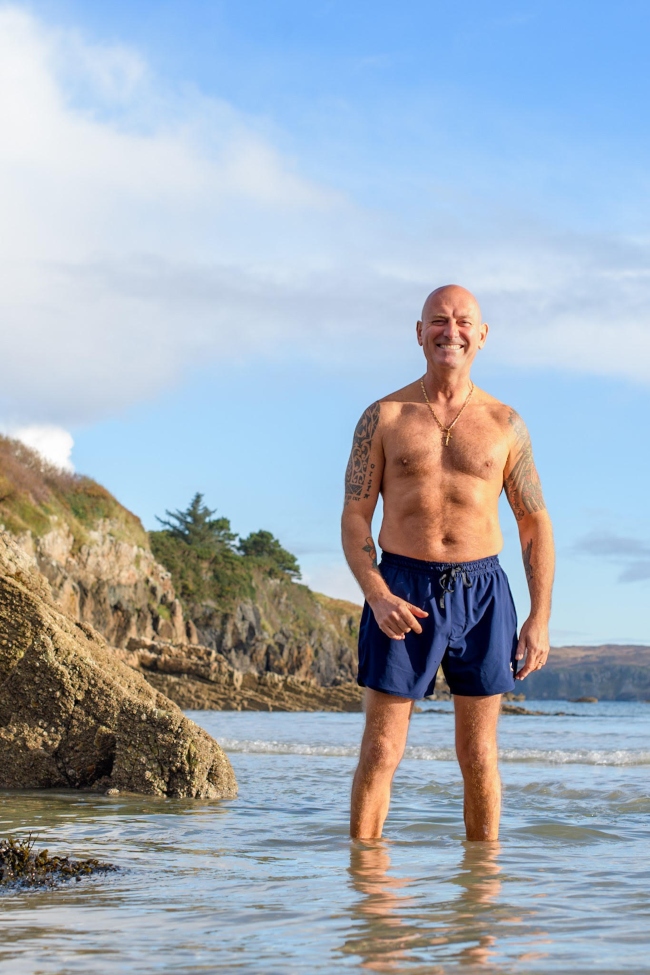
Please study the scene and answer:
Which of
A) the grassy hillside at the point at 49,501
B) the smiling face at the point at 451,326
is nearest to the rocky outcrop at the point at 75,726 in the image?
the smiling face at the point at 451,326

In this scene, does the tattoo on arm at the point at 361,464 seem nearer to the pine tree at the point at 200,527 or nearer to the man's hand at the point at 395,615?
the man's hand at the point at 395,615

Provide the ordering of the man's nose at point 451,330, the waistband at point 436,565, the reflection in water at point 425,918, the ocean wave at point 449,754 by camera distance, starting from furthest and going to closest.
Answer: the ocean wave at point 449,754
the man's nose at point 451,330
the waistband at point 436,565
the reflection in water at point 425,918

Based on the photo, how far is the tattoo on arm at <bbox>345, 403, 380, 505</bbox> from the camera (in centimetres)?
443

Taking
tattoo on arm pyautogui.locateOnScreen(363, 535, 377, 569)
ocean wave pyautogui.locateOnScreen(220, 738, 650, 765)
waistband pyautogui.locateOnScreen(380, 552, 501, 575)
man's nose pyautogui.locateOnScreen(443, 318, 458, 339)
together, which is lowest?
ocean wave pyautogui.locateOnScreen(220, 738, 650, 765)

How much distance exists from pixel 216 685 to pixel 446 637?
119ft

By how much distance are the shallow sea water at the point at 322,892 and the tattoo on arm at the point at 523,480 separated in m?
1.53

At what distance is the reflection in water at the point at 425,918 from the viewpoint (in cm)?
255

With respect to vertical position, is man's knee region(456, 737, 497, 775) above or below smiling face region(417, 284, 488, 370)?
below

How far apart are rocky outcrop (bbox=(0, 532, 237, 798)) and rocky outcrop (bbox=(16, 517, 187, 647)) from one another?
3570cm

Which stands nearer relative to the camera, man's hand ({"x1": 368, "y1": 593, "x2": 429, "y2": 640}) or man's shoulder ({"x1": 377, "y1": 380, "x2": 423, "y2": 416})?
man's hand ({"x1": 368, "y1": 593, "x2": 429, "y2": 640})

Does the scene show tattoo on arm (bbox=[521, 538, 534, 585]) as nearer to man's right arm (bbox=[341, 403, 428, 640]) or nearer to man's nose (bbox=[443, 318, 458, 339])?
man's right arm (bbox=[341, 403, 428, 640])

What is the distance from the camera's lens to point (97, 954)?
103 inches

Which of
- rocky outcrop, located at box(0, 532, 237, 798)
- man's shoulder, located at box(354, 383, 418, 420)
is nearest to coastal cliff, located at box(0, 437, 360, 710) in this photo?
rocky outcrop, located at box(0, 532, 237, 798)

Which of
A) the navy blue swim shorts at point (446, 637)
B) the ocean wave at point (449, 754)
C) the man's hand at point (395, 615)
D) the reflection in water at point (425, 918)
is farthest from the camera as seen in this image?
the ocean wave at point (449, 754)
